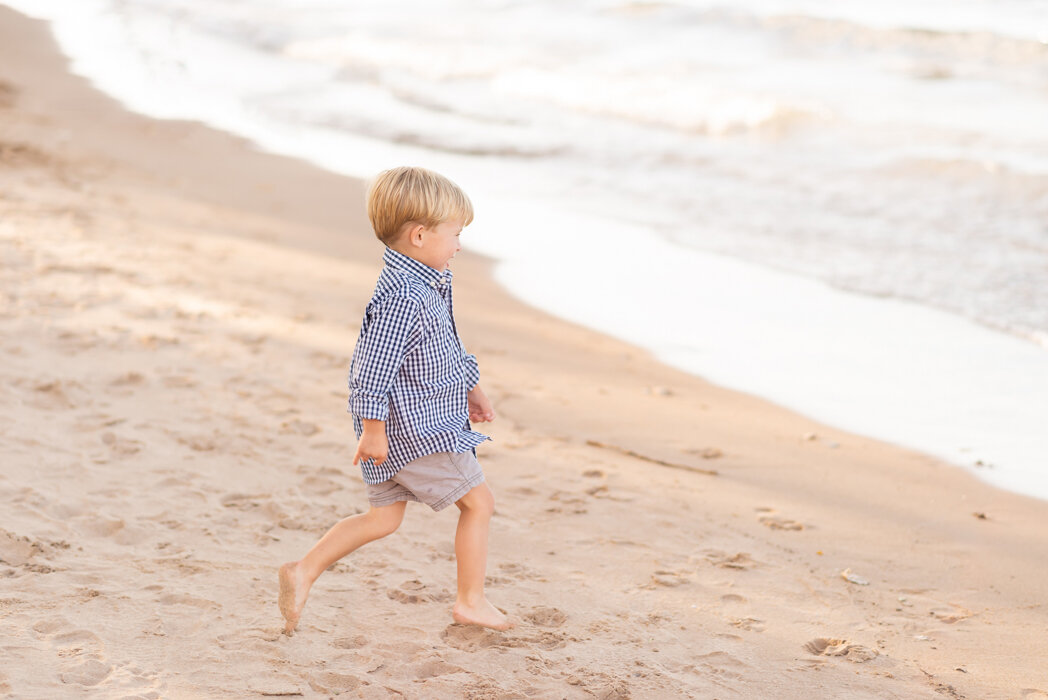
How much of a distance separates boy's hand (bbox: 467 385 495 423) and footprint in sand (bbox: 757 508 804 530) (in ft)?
4.42

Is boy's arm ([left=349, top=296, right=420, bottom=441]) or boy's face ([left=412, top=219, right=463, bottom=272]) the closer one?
boy's arm ([left=349, top=296, right=420, bottom=441])

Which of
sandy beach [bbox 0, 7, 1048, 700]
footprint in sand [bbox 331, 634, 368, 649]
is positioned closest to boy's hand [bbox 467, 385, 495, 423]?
sandy beach [bbox 0, 7, 1048, 700]

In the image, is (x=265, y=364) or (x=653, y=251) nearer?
(x=265, y=364)

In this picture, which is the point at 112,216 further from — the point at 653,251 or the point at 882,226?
the point at 882,226

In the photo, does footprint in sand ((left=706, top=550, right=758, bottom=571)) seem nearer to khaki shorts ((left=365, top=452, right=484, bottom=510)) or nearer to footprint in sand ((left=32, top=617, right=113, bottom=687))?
khaki shorts ((left=365, top=452, right=484, bottom=510))

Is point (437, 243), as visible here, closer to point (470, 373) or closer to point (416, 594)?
point (470, 373)

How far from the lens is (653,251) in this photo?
25.7 feet

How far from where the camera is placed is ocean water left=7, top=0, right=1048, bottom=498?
228 inches

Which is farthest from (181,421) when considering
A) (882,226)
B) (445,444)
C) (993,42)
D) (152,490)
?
(993,42)

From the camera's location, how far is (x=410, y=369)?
2770 millimetres

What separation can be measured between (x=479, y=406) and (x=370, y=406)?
483 mm

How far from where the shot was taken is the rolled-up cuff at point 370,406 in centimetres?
264

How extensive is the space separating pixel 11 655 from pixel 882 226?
8043 mm

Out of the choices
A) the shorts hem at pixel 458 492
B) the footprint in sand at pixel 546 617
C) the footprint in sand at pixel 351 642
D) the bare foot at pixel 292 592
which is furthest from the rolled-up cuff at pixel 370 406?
the footprint in sand at pixel 546 617
